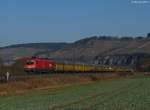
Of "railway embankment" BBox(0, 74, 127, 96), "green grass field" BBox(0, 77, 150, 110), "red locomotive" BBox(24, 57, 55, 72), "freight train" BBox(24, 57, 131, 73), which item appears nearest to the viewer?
"green grass field" BBox(0, 77, 150, 110)

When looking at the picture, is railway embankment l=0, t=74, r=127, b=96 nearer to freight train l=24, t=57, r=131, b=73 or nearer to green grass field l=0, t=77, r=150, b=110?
freight train l=24, t=57, r=131, b=73

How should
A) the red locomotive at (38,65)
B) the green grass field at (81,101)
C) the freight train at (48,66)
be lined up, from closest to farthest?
1. the green grass field at (81,101)
2. the red locomotive at (38,65)
3. the freight train at (48,66)

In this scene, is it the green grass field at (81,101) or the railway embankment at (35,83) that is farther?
the railway embankment at (35,83)

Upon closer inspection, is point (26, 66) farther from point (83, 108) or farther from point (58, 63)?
point (83, 108)

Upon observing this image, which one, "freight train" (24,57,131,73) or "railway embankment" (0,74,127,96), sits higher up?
"freight train" (24,57,131,73)

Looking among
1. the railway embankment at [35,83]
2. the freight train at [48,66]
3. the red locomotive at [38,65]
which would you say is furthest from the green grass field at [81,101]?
the freight train at [48,66]

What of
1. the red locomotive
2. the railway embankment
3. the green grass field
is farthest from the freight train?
the green grass field

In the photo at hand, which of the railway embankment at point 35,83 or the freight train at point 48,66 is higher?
the freight train at point 48,66

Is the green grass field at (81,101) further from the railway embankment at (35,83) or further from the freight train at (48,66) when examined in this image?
the freight train at (48,66)

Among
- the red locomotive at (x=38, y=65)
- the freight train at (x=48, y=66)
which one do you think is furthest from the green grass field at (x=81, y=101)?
the freight train at (x=48, y=66)

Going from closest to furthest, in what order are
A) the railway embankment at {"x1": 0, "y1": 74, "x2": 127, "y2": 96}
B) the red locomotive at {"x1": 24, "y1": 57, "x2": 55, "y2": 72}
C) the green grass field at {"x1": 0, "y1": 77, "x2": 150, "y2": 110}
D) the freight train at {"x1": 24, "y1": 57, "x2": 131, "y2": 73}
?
the green grass field at {"x1": 0, "y1": 77, "x2": 150, "y2": 110} < the railway embankment at {"x1": 0, "y1": 74, "x2": 127, "y2": 96} < the red locomotive at {"x1": 24, "y1": 57, "x2": 55, "y2": 72} < the freight train at {"x1": 24, "y1": 57, "x2": 131, "y2": 73}

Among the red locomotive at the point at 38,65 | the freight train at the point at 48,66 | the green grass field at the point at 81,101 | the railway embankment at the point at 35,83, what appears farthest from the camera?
the freight train at the point at 48,66

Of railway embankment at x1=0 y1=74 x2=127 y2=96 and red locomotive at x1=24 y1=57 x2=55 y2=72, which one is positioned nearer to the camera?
railway embankment at x1=0 y1=74 x2=127 y2=96

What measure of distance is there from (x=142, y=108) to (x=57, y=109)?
468cm
